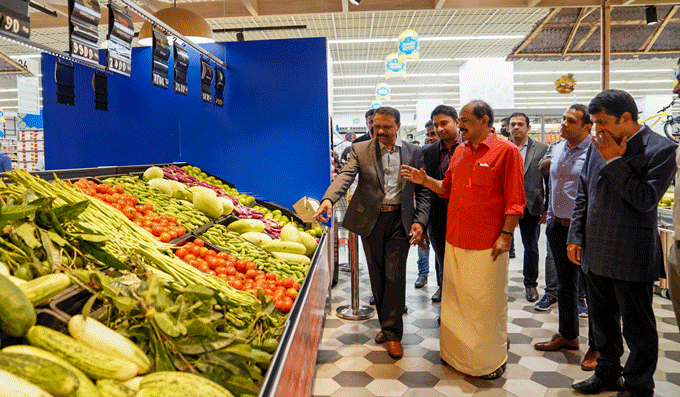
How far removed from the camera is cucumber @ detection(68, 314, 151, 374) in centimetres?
125

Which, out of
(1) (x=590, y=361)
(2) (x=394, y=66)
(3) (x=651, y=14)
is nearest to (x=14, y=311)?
(1) (x=590, y=361)

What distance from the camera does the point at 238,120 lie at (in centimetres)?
552

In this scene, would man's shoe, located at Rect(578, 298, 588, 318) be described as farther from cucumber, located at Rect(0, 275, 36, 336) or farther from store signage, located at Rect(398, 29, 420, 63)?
store signage, located at Rect(398, 29, 420, 63)

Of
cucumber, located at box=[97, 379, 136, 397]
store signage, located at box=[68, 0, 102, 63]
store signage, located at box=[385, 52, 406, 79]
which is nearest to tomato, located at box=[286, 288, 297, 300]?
cucumber, located at box=[97, 379, 136, 397]

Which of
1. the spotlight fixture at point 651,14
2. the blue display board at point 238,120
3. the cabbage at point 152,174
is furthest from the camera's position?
the spotlight fixture at point 651,14

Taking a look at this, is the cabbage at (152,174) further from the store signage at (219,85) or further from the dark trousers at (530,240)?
the dark trousers at (530,240)

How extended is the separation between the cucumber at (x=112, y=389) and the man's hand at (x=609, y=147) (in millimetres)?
2489

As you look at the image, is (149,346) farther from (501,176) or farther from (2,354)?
(501,176)

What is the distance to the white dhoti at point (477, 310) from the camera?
2.97 meters

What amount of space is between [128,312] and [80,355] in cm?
21

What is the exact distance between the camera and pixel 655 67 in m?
16.8

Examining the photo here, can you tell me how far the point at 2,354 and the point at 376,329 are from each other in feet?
11.0

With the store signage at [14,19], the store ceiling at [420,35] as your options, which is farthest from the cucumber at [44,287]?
the store ceiling at [420,35]

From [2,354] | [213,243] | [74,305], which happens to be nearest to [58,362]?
[2,354]
